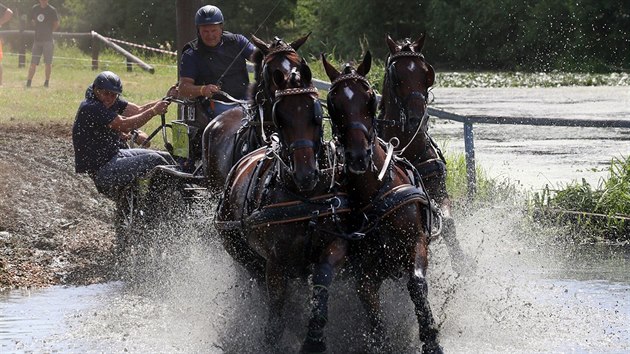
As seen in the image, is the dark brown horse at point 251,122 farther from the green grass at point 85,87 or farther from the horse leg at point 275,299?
the green grass at point 85,87

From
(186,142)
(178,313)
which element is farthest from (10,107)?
(178,313)

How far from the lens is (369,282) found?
9117 mm

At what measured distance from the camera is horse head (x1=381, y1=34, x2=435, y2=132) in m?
10.6

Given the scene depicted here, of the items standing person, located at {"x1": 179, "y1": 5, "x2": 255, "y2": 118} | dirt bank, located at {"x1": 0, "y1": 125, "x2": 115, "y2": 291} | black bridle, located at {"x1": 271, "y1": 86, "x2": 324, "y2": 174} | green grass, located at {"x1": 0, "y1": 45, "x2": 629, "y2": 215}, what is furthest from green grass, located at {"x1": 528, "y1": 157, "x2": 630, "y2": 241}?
black bridle, located at {"x1": 271, "y1": 86, "x2": 324, "y2": 174}

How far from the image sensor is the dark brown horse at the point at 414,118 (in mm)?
10625

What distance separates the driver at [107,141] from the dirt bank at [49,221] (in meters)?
0.73

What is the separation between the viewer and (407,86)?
1063 cm

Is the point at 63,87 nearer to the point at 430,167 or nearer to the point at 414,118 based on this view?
the point at 430,167

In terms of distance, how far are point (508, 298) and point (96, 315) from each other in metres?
3.03

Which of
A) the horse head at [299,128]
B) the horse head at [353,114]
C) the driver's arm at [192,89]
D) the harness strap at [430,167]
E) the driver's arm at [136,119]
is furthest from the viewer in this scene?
the driver's arm at [136,119]

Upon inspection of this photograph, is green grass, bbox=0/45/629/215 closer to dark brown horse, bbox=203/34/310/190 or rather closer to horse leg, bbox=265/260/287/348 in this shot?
dark brown horse, bbox=203/34/310/190

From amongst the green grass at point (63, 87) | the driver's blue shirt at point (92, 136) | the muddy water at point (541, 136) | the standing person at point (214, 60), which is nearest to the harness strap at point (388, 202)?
the standing person at point (214, 60)

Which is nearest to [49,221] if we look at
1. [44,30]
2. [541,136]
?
[541,136]

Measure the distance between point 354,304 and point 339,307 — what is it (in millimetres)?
106
